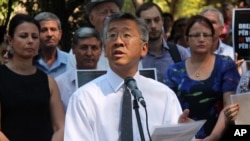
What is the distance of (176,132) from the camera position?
15.4ft

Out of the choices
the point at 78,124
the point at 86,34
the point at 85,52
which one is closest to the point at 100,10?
the point at 86,34

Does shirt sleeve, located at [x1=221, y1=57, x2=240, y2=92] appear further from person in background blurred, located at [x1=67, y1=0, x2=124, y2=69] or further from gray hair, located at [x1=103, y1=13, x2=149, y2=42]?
gray hair, located at [x1=103, y1=13, x2=149, y2=42]

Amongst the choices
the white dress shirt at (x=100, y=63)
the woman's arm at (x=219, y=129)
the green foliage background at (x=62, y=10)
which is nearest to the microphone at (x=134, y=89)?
the woman's arm at (x=219, y=129)

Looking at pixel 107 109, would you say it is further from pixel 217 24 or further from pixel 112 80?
pixel 217 24

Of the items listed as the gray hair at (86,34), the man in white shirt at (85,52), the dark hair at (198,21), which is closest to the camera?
the dark hair at (198,21)

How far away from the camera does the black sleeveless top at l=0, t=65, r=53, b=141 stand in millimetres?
6262

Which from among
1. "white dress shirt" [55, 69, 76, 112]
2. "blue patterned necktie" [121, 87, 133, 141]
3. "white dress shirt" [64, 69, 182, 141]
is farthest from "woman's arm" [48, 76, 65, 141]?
"blue patterned necktie" [121, 87, 133, 141]

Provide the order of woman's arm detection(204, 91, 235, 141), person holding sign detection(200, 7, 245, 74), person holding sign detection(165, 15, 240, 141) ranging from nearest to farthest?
woman's arm detection(204, 91, 235, 141)
person holding sign detection(165, 15, 240, 141)
person holding sign detection(200, 7, 245, 74)

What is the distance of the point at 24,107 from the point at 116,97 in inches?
59.9

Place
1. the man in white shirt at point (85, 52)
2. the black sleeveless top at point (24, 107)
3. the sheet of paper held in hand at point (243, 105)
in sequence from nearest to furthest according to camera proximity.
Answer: the sheet of paper held in hand at point (243, 105), the black sleeveless top at point (24, 107), the man in white shirt at point (85, 52)

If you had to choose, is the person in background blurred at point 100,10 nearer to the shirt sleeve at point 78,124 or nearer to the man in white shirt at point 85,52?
the man in white shirt at point 85,52

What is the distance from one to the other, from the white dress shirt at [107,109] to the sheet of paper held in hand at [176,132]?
14cm

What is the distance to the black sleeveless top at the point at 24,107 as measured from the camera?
626 centimetres

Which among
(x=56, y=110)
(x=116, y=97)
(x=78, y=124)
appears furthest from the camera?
(x=56, y=110)
